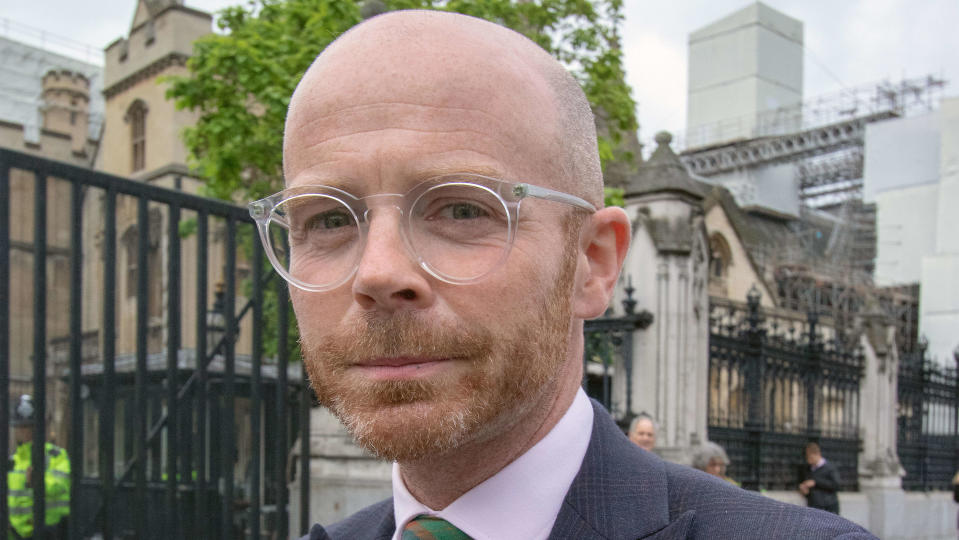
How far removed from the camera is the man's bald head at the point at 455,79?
1.34 m

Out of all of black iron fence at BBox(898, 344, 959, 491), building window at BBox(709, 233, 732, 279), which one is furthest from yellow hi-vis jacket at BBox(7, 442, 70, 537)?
building window at BBox(709, 233, 732, 279)

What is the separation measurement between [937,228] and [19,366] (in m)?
29.9

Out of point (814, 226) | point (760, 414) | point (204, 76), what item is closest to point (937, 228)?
point (814, 226)

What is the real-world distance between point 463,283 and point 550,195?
0.61 ft

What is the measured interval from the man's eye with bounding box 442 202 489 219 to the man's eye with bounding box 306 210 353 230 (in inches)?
5.9

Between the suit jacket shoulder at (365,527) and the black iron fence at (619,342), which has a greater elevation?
the suit jacket shoulder at (365,527)

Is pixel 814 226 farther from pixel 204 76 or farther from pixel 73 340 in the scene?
pixel 73 340

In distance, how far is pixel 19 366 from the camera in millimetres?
3254

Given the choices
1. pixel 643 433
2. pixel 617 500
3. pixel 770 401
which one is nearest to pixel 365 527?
pixel 617 500

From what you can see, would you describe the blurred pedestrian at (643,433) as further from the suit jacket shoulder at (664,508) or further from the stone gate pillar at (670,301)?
the suit jacket shoulder at (664,508)

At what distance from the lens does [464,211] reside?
1332 millimetres

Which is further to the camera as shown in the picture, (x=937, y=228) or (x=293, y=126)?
(x=937, y=228)

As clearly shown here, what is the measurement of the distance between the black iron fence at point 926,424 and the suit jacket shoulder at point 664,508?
14786 millimetres

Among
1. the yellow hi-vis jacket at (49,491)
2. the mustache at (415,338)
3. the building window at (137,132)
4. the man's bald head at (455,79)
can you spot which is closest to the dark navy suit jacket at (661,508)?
the mustache at (415,338)
